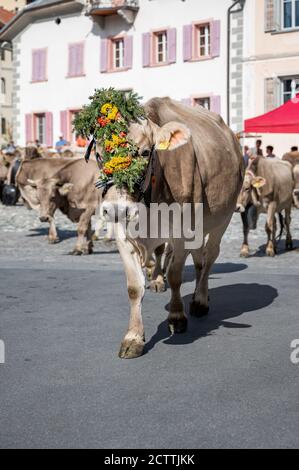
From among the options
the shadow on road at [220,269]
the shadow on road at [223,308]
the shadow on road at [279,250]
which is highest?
the shadow on road at [223,308]

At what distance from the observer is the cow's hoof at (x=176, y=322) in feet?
22.9

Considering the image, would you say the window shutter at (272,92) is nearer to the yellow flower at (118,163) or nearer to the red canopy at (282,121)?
the red canopy at (282,121)

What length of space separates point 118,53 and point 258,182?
89.5 ft

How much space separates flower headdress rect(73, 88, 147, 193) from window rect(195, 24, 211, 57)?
100 ft

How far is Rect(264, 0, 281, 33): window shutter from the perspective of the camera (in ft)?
109

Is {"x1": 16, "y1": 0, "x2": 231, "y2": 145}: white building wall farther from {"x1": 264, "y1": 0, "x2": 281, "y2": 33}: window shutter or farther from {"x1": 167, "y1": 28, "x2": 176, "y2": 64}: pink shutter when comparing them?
{"x1": 264, "y1": 0, "x2": 281, "y2": 33}: window shutter

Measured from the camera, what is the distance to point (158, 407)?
16.0 feet

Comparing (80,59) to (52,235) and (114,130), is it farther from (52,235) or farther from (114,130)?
(114,130)

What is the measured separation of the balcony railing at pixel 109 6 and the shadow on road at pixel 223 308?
97.8 ft

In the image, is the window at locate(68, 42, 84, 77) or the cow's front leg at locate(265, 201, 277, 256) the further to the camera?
the window at locate(68, 42, 84, 77)

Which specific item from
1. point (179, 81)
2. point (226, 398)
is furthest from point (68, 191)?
point (179, 81)

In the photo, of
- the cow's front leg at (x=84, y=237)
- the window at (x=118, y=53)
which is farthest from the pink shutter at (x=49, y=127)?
the cow's front leg at (x=84, y=237)

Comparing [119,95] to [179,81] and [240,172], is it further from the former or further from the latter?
[179,81]

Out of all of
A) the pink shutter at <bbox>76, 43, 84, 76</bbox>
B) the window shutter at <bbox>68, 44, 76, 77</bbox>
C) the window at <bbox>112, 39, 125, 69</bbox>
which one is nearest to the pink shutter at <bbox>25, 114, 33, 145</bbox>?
the window shutter at <bbox>68, 44, 76, 77</bbox>
